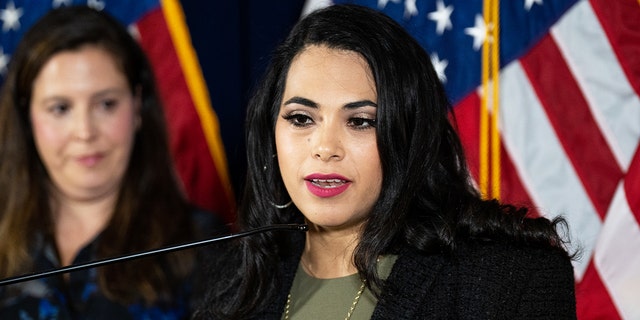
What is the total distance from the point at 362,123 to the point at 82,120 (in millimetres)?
1010

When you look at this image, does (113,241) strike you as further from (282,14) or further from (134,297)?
(282,14)

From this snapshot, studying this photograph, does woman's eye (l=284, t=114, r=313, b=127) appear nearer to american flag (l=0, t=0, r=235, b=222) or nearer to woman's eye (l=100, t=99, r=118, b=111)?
woman's eye (l=100, t=99, r=118, b=111)

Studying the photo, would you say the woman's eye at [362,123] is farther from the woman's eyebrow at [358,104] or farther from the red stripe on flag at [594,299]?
the red stripe on flag at [594,299]

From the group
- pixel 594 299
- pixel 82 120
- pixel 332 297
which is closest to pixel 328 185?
pixel 332 297

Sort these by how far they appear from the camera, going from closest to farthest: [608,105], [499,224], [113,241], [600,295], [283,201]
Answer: [499,224], [283,201], [600,295], [608,105], [113,241]

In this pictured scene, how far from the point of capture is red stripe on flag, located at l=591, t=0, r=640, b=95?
211cm

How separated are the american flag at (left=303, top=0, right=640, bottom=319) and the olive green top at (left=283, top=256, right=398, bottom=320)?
0.58m

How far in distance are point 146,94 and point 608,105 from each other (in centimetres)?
109

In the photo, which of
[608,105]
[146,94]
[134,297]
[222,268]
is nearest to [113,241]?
[134,297]

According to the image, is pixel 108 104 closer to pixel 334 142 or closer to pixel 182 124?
pixel 182 124

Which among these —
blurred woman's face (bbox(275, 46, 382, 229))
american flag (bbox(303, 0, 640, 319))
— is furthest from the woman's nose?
american flag (bbox(303, 0, 640, 319))

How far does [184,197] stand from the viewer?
2480 millimetres

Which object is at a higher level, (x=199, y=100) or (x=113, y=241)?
(x=199, y=100)

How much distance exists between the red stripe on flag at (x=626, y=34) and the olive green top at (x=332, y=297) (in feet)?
2.57
